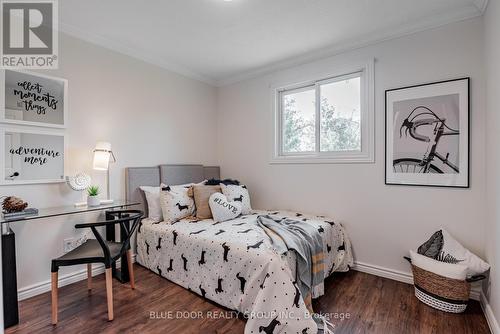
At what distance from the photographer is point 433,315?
1.91 m

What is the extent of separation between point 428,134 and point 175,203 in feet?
8.47

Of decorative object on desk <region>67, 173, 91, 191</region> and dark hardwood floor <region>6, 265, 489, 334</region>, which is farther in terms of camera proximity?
decorative object on desk <region>67, 173, 91, 191</region>

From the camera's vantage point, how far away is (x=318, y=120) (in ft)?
9.95

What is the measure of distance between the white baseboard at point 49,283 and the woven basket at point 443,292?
2930 millimetres

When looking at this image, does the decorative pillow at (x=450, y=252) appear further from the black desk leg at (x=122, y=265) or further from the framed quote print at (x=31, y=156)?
the framed quote print at (x=31, y=156)

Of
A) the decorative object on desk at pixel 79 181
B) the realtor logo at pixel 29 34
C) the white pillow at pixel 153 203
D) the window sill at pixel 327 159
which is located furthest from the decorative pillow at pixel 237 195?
the realtor logo at pixel 29 34

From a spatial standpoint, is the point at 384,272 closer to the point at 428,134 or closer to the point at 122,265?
the point at 428,134

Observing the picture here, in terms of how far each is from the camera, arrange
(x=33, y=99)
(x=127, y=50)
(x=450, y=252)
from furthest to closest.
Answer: (x=127, y=50) → (x=33, y=99) → (x=450, y=252)

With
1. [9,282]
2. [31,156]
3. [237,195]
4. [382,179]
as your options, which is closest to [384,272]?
[382,179]

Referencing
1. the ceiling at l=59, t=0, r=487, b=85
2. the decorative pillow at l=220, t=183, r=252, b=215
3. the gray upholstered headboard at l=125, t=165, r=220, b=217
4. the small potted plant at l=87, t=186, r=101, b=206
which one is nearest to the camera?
the ceiling at l=59, t=0, r=487, b=85

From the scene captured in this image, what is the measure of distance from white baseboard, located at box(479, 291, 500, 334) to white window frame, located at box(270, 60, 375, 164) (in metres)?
1.39

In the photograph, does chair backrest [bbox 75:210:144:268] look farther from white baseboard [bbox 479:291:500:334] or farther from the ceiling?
white baseboard [bbox 479:291:500:334]

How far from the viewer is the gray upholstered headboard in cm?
284

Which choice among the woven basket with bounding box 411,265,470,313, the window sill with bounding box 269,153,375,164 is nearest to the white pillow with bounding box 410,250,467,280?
the woven basket with bounding box 411,265,470,313
